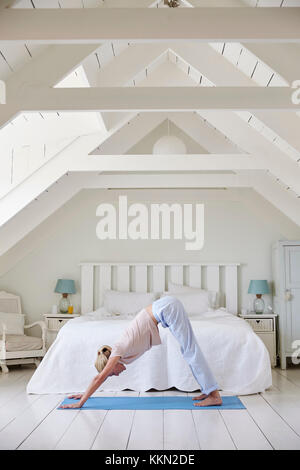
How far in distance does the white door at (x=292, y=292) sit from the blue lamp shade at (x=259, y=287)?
385 mm

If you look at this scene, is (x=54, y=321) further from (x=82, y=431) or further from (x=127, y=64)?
(x=127, y=64)

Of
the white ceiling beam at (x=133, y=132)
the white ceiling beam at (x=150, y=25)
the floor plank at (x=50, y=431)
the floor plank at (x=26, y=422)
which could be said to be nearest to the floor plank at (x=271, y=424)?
the floor plank at (x=50, y=431)

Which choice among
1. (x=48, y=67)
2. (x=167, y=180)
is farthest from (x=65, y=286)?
(x=48, y=67)

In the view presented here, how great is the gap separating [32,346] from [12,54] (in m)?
3.86

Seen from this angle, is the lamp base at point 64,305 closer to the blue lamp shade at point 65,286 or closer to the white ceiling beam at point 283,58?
the blue lamp shade at point 65,286

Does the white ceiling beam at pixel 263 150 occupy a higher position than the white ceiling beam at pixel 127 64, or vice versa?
the white ceiling beam at pixel 127 64

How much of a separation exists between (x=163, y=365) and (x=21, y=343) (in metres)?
2.00

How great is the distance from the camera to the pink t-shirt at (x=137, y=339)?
4648mm

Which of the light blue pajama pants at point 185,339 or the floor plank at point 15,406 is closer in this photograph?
the floor plank at point 15,406

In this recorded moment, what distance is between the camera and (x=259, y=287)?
7.19 m

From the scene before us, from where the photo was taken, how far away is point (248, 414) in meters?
4.41

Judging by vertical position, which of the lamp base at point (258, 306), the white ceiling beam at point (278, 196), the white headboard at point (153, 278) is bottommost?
the lamp base at point (258, 306)

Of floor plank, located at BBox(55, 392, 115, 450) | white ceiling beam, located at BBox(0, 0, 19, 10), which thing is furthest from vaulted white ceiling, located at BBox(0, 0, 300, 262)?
floor plank, located at BBox(55, 392, 115, 450)

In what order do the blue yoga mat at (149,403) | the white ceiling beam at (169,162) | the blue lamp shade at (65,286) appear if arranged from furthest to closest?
the blue lamp shade at (65,286) → the white ceiling beam at (169,162) → the blue yoga mat at (149,403)
